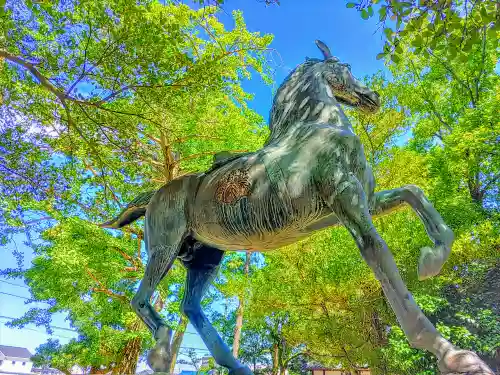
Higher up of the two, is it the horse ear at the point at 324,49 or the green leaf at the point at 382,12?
the green leaf at the point at 382,12

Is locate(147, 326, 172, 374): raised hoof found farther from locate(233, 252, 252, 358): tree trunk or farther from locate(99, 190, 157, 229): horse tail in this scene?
locate(233, 252, 252, 358): tree trunk

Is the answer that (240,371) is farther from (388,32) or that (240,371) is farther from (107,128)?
(107,128)

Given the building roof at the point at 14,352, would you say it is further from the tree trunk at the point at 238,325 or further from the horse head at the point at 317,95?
the horse head at the point at 317,95

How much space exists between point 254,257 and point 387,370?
895 centimetres

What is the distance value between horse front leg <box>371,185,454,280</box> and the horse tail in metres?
1.66

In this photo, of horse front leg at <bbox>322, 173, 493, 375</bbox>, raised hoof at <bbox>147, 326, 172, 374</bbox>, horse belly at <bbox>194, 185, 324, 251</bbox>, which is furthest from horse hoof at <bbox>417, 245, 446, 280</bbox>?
raised hoof at <bbox>147, 326, 172, 374</bbox>

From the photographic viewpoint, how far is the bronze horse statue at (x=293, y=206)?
199 cm

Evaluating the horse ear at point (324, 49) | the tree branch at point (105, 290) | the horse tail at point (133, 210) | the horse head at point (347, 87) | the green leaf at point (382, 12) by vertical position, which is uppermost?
the tree branch at point (105, 290)

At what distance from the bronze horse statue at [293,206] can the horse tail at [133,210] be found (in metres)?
0.02

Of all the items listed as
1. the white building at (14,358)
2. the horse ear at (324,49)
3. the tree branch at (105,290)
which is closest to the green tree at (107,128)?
the tree branch at (105,290)

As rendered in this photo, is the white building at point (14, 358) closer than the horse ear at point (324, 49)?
No

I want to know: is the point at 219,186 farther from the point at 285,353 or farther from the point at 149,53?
the point at 285,353

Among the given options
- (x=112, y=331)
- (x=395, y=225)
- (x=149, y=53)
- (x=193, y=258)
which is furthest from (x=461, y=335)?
(x=112, y=331)

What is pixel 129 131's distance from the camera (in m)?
5.42
